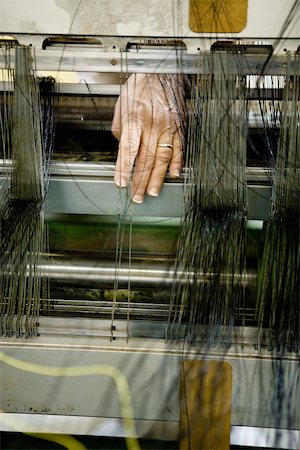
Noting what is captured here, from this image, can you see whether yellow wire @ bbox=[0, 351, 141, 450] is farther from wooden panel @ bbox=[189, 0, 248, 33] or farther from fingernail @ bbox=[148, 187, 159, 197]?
wooden panel @ bbox=[189, 0, 248, 33]

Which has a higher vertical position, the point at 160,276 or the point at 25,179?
the point at 25,179

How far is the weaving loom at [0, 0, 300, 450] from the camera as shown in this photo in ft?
3.83

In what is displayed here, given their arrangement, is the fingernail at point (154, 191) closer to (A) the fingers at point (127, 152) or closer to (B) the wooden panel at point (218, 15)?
(A) the fingers at point (127, 152)

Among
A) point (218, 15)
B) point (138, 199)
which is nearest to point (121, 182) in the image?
point (138, 199)

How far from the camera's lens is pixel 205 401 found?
45.8 inches

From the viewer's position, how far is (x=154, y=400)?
46.4 inches

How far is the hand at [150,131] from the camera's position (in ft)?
4.00

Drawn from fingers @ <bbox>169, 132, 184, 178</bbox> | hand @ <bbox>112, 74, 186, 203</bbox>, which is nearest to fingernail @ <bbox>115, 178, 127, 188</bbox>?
hand @ <bbox>112, 74, 186, 203</bbox>

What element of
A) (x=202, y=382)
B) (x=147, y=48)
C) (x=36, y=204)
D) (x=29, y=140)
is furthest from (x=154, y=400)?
(x=147, y=48)

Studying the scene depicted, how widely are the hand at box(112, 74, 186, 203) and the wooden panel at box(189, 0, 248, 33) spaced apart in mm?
137

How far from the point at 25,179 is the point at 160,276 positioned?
422mm

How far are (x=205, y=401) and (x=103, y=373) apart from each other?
24 centimetres

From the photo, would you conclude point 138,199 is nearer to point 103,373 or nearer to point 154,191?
point 154,191

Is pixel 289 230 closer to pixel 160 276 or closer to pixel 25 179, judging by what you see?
pixel 160 276
